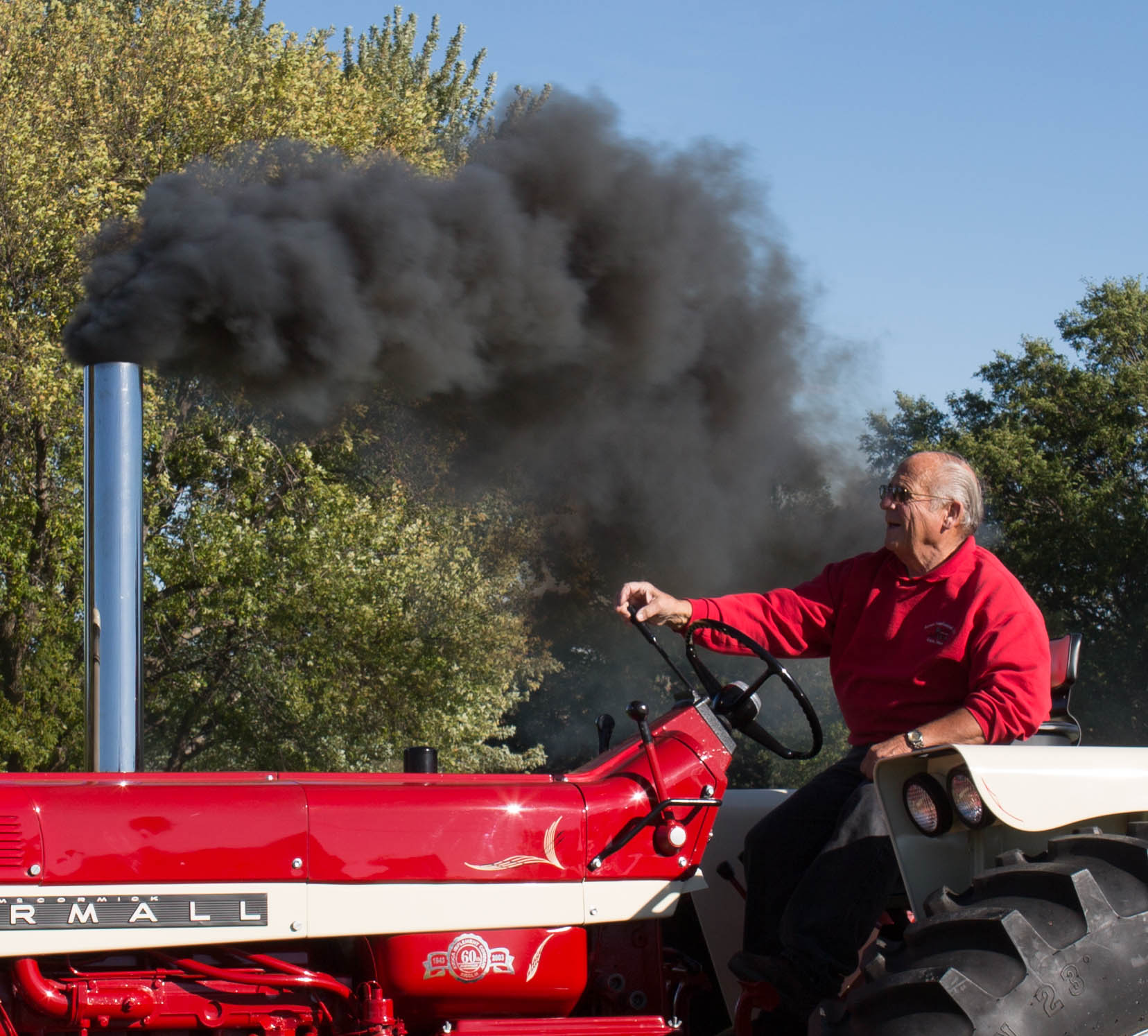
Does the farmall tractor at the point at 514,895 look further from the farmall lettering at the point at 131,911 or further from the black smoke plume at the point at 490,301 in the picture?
the black smoke plume at the point at 490,301

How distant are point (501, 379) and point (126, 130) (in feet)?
24.8

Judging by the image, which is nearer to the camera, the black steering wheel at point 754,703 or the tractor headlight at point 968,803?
the tractor headlight at point 968,803

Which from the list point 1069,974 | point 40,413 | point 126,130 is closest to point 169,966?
point 1069,974

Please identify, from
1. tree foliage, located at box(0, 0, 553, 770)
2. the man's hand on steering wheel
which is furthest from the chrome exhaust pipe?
tree foliage, located at box(0, 0, 553, 770)

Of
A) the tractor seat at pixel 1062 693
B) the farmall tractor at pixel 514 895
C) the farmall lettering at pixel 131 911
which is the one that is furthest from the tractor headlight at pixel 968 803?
the farmall lettering at pixel 131 911

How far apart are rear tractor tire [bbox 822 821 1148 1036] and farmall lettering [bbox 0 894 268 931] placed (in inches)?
47.8

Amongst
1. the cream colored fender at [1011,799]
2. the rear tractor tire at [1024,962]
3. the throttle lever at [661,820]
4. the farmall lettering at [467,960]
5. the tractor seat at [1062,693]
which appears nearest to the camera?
the rear tractor tire at [1024,962]

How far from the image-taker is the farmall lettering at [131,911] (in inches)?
100.0

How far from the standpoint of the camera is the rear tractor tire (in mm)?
2396

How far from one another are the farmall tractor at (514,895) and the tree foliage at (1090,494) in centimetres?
1940

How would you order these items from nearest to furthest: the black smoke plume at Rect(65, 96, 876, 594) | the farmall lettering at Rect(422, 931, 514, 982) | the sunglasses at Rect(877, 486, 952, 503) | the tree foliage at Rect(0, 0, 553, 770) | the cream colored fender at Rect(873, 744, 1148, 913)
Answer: the cream colored fender at Rect(873, 744, 1148, 913), the farmall lettering at Rect(422, 931, 514, 982), the sunglasses at Rect(877, 486, 952, 503), the black smoke plume at Rect(65, 96, 876, 594), the tree foliage at Rect(0, 0, 553, 770)

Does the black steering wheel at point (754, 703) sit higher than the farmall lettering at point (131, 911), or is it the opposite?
the black steering wheel at point (754, 703)

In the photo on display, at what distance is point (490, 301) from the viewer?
768cm

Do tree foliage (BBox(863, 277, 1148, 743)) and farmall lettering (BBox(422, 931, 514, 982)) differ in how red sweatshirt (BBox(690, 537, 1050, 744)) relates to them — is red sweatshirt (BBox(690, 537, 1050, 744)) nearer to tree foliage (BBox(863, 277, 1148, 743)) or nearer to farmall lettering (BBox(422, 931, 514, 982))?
farmall lettering (BBox(422, 931, 514, 982))
